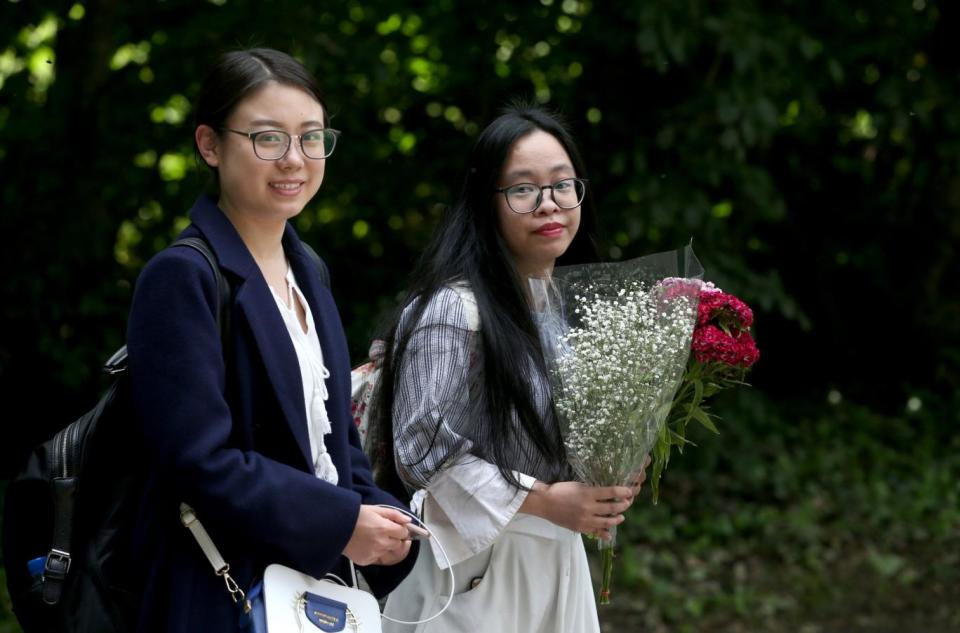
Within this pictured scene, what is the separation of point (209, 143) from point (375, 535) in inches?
29.7

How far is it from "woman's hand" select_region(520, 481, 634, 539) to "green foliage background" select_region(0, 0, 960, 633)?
262 centimetres

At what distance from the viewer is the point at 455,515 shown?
2521mm

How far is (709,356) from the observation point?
100 inches

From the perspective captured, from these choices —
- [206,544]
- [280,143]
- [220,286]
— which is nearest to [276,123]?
[280,143]

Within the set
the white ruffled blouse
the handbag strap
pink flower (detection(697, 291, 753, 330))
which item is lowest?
the handbag strap

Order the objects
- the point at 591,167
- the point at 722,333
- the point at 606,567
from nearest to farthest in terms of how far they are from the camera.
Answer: the point at 722,333 → the point at 606,567 → the point at 591,167

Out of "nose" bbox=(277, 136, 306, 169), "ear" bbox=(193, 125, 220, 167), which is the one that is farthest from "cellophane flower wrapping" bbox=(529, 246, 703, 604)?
"ear" bbox=(193, 125, 220, 167)

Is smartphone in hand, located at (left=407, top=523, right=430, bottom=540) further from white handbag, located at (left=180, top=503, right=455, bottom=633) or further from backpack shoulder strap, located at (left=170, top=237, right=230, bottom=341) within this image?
backpack shoulder strap, located at (left=170, top=237, right=230, bottom=341)

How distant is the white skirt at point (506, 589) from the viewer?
2.59m

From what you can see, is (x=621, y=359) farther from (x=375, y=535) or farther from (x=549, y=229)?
(x=375, y=535)

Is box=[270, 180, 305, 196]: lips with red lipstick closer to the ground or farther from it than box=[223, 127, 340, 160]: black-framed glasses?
closer to the ground

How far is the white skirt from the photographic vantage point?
2592 mm

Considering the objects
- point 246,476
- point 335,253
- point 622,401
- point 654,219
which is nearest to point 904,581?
point 654,219

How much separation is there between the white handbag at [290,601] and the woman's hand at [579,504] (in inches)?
19.4
